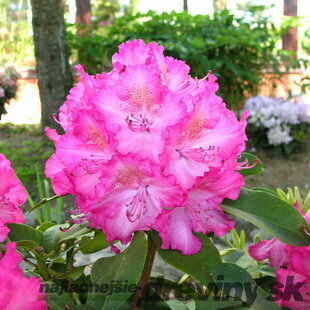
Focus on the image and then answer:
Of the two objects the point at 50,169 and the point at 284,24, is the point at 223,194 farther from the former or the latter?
the point at 284,24

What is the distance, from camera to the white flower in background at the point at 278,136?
3.93 metres

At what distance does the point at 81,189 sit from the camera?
61cm

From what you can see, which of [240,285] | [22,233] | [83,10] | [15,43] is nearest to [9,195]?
[22,233]

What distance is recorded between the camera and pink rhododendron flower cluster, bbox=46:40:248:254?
23.2 inches

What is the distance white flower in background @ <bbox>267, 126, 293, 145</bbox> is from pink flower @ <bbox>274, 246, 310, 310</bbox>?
334cm

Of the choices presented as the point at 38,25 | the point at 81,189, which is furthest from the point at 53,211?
the point at 81,189

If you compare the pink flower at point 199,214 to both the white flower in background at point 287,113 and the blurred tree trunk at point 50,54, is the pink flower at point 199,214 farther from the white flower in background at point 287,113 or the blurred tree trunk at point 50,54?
the white flower in background at point 287,113

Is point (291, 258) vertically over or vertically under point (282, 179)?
over

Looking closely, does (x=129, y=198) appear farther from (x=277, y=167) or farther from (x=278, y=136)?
(x=278, y=136)

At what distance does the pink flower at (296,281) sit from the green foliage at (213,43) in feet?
10.7

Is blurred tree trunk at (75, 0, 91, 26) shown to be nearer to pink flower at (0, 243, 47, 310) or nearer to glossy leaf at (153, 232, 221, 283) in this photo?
glossy leaf at (153, 232, 221, 283)

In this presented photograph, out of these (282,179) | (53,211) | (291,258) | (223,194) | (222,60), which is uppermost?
(223,194)

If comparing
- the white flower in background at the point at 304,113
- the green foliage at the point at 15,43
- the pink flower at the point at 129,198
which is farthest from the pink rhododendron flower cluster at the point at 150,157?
the green foliage at the point at 15,43

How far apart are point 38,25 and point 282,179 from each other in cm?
205
